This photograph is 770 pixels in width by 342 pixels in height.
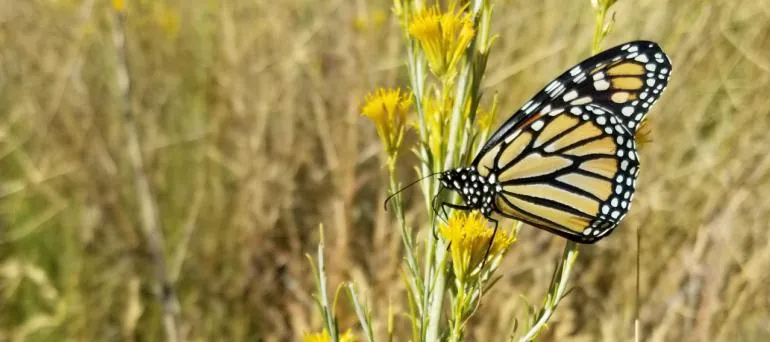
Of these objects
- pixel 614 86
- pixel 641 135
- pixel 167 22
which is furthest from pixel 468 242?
pixel 167 22

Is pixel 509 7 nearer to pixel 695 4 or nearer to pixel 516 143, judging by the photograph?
pixel 695 4

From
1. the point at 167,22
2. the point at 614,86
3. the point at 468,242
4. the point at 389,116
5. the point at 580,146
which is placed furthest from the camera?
the point at 167,22

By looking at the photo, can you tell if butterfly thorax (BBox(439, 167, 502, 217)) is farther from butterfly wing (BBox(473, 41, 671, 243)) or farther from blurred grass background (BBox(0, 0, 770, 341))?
blurred grass background (BBox(0, 0, 770, 341))

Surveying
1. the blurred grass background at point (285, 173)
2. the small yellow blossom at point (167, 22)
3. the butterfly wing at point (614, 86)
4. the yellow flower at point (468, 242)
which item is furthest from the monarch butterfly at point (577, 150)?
the small yellow blossom at point (167, 22)

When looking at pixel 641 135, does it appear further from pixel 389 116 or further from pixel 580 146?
pixel 389 116

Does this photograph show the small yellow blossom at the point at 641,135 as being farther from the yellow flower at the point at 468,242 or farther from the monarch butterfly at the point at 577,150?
the yellow flower at the point at 468,242

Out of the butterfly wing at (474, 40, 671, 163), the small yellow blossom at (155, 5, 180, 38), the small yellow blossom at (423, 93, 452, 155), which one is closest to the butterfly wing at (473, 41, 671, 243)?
the butterfly wing at (474, 40, 671, 163)
